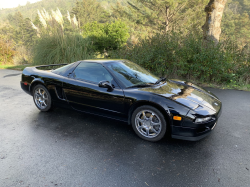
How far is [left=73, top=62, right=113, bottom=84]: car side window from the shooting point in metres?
3.52

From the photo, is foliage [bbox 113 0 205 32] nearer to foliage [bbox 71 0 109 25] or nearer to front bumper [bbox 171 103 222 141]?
front bumper [bbox 171 103 222 141]

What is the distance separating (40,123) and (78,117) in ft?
2.61

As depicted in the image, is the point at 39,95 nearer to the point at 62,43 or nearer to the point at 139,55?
the point at 139,55

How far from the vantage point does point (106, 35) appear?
11.9 m

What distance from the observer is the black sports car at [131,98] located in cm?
277

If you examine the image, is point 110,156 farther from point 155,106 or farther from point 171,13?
point 171,13

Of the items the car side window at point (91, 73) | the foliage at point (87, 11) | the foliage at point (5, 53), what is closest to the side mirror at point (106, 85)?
the car side window at point (91, 73)

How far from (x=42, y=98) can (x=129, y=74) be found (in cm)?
227

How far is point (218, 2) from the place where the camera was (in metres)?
8.34

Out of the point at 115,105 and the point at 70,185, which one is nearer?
the point at 70,185

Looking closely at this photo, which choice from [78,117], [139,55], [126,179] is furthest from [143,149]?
[139,55]

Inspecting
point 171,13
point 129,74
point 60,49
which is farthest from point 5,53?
point 171,13

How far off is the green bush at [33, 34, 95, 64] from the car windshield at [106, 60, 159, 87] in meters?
6.70

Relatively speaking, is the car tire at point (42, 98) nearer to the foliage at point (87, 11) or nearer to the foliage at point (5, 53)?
the foliage at point (5, 53)
